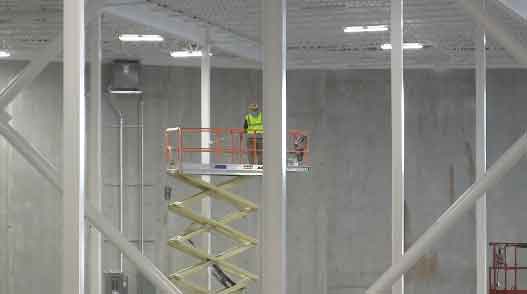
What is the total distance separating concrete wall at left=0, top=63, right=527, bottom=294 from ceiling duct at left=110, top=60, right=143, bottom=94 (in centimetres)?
79

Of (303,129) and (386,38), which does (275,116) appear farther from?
(303,129)

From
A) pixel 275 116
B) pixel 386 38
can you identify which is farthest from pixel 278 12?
pixel 386 38

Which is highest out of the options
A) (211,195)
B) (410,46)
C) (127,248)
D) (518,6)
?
(410,46)

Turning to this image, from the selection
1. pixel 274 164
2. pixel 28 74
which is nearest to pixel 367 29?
pixel 28 74

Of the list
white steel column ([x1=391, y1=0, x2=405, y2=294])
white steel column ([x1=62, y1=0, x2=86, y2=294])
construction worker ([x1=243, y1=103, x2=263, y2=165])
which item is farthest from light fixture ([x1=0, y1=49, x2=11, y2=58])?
white steel column ([x1=62, y1=0, x2=86, y2=294])

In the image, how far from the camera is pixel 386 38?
35562mm

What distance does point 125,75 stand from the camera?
40.3m

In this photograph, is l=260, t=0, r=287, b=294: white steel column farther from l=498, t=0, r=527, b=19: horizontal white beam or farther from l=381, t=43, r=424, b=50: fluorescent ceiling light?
l=381, t=43, r=424, b=50: fluorescent ceiling light

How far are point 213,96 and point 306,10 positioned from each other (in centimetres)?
1265

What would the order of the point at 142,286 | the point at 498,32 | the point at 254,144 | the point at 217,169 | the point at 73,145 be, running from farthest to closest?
the point at 142,286 → the point at 254,144 → the point at 217,169 → the point at 498,32 → the point at 73,145

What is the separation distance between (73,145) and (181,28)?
19.5 metres

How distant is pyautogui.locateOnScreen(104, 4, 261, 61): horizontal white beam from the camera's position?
29.2 meters

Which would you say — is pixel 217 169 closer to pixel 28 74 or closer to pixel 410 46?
pixel 28 74

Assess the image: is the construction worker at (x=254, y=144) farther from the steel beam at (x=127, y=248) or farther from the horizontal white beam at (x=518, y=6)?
the steel beam at (x=127, y=248)
